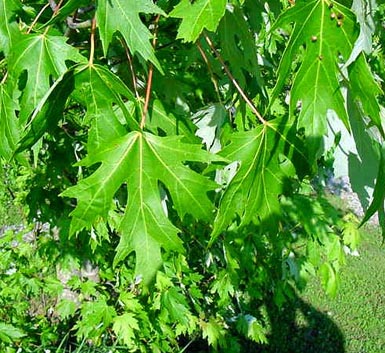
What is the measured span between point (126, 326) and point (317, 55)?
1.54 metres

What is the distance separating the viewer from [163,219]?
1071 millimetres

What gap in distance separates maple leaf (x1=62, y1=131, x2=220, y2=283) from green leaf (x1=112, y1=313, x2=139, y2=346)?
1.24 meters

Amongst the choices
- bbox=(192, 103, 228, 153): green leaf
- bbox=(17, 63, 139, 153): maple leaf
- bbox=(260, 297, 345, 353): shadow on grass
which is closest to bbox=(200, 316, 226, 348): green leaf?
bbox=(260, 297, 345, 353): shadow on grass

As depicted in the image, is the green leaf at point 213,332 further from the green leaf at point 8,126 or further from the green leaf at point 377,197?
the green leaf at point 377,197

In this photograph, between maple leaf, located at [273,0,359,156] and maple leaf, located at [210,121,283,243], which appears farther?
maple leaf, located at [210,121,283,243]

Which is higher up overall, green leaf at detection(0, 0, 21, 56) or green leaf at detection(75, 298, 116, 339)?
green leaf at detection(0, 0, 21, 56)

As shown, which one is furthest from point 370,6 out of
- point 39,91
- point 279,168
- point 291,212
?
point 291,212

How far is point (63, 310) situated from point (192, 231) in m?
0.74

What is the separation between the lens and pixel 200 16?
3.21 feet

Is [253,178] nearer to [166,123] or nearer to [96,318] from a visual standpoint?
[166,123]

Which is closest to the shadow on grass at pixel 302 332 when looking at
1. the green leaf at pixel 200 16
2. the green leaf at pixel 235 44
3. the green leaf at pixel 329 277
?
the green leaf at pixel 329 277

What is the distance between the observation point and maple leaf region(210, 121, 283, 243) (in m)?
1.09

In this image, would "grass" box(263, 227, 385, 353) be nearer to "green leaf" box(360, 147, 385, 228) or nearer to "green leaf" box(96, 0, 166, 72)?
"green leaf" box(360, 147, 385, 228)

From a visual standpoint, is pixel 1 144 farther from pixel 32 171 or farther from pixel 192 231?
pixel 32 171
